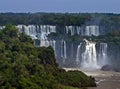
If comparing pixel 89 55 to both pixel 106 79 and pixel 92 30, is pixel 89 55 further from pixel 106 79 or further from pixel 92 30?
pixel 106 79

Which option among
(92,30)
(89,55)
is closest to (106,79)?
(89,55)

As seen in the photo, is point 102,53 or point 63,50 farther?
point 63,50

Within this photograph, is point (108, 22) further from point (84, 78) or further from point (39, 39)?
point (84, 78)

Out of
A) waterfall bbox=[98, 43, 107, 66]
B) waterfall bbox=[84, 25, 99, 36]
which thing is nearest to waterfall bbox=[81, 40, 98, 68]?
waterfall bbox=[98, 43, 107, 66]

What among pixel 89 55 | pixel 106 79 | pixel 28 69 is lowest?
pixel 89 55

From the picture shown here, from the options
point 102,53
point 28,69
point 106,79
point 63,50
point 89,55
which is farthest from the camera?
point 63,50

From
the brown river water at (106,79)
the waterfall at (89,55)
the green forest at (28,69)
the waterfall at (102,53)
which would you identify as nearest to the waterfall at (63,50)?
the waterfall at (89,55)
